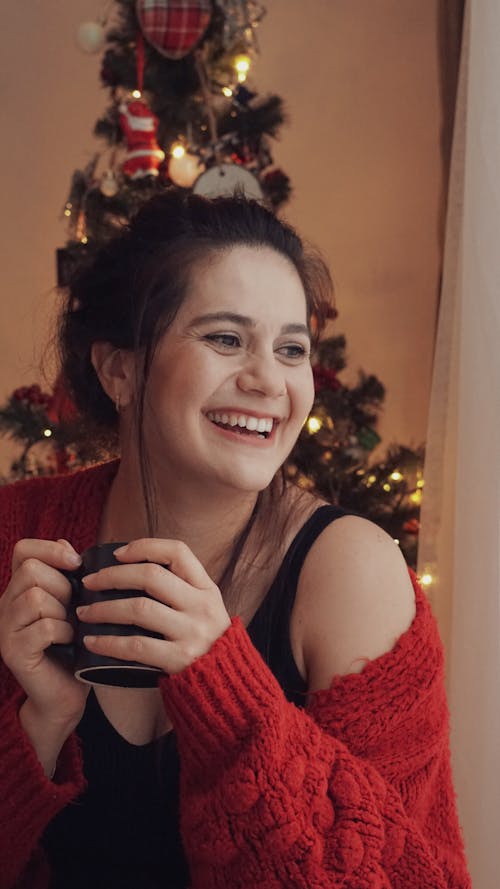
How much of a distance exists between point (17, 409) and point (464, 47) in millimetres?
1380

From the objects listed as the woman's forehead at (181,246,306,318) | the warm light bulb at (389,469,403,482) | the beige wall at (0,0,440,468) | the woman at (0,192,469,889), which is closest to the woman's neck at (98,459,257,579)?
the woman at (0,192,469,889)

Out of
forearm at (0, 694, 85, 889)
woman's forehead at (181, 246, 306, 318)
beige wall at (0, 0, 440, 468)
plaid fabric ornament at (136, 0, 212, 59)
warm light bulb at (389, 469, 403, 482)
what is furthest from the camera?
beige wall at (0, 0, 440, 468)

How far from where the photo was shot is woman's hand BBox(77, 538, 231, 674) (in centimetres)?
86

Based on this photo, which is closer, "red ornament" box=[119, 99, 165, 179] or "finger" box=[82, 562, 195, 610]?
"finger" box=[82, 562, 195, 610]

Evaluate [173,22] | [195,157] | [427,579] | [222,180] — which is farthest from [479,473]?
[173,22]

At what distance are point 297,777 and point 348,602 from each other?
229 mm

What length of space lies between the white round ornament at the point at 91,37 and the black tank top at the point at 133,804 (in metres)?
1.80

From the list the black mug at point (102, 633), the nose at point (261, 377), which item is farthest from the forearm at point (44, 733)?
the nose at point (261, 377)

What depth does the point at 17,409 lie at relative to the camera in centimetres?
260

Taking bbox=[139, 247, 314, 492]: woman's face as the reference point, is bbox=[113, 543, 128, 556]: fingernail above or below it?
below

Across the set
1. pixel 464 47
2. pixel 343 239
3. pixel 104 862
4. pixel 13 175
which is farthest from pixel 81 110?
pixel 104 862

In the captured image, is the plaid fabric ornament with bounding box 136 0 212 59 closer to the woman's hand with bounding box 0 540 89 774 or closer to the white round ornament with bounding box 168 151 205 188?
the white round ornament with bounding box 168 151 205 188

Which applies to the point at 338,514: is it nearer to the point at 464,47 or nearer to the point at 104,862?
the point at 104,862

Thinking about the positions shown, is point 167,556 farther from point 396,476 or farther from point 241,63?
point 241,63
